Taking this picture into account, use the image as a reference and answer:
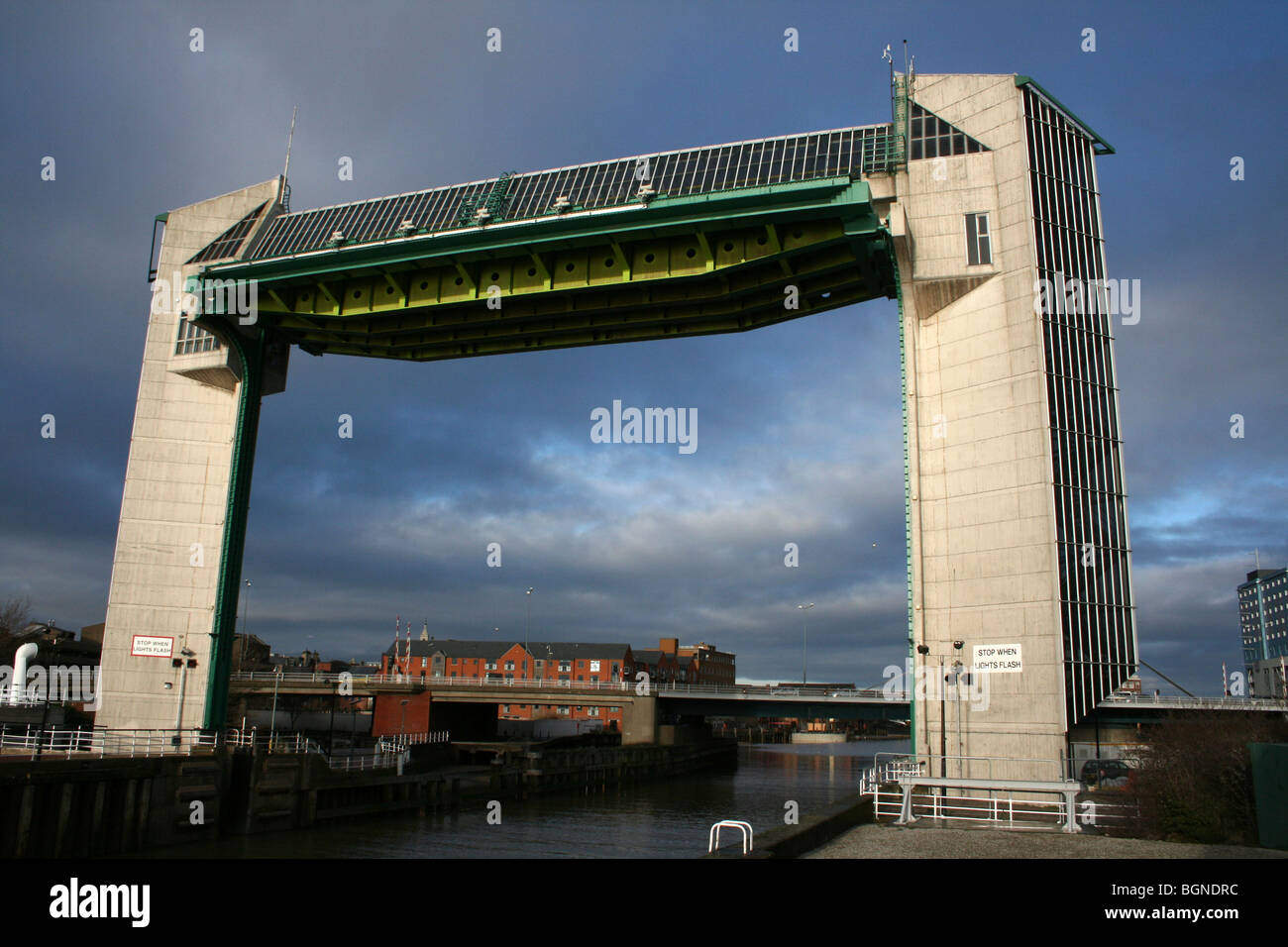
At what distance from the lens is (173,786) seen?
30203 millimetres

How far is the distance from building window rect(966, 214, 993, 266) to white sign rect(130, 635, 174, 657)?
109 ft

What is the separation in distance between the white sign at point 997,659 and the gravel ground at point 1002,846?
703cm

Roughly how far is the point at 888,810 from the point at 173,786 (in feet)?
75.2

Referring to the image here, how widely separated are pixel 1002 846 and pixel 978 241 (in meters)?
19.1

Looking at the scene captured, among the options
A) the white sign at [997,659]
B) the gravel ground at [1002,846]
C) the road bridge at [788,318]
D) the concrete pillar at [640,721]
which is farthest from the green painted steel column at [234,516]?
the concrete pillar at [640,721]

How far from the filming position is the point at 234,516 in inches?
1484

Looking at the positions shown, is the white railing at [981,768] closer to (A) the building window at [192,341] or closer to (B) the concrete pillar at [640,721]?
(A) the building window at [192,341]

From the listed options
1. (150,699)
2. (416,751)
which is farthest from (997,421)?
(416,751)

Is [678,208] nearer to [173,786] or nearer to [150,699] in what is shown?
[173,786]

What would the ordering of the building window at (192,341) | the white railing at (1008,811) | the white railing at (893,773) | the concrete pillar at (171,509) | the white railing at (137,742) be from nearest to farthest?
the white railing at (1008,811), the white railing at (893,773), the white railing at (137,742), the concrete pillar at (171,509), the building window at (192,341)

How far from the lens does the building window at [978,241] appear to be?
2881 cm

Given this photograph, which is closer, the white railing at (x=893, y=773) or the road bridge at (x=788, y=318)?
the white railing at (x=893, y=773)
